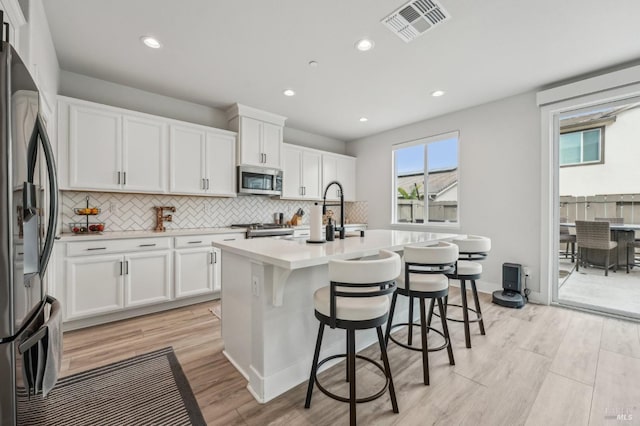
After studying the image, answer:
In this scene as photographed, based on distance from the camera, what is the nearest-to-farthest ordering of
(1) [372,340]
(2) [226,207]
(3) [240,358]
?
(3) [240,358] → (1) [372,340] → (2) [226,207]

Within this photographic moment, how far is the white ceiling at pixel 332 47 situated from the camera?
209 centimetres

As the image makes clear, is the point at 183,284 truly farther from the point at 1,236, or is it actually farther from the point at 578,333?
the point at 578,333

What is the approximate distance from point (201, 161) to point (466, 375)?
12.0 feet

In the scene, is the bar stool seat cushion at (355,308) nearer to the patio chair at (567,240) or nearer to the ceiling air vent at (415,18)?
the ceiling air vent at (415,18)

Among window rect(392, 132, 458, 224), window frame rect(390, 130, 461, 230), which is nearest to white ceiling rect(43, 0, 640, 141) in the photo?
window frame rect(390, 130, 461, 230)

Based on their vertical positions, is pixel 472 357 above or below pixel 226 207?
below

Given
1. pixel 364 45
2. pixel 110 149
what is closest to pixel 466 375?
pixel 364 45

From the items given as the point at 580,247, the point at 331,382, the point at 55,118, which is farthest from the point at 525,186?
the point at 55,118

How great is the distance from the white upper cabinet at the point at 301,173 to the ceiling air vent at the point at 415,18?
107 inches

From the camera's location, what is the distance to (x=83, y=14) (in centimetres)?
215

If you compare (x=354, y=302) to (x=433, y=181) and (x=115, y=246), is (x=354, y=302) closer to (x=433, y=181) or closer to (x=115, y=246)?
(x=115, y=246)

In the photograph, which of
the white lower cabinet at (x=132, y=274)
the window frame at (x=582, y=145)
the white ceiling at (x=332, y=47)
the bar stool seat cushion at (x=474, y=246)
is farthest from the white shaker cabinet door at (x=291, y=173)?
the window frame at (x=582, y=145)

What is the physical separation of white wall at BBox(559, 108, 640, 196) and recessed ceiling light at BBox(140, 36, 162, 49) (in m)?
4.66

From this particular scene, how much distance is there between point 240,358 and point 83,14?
2.91 meters
